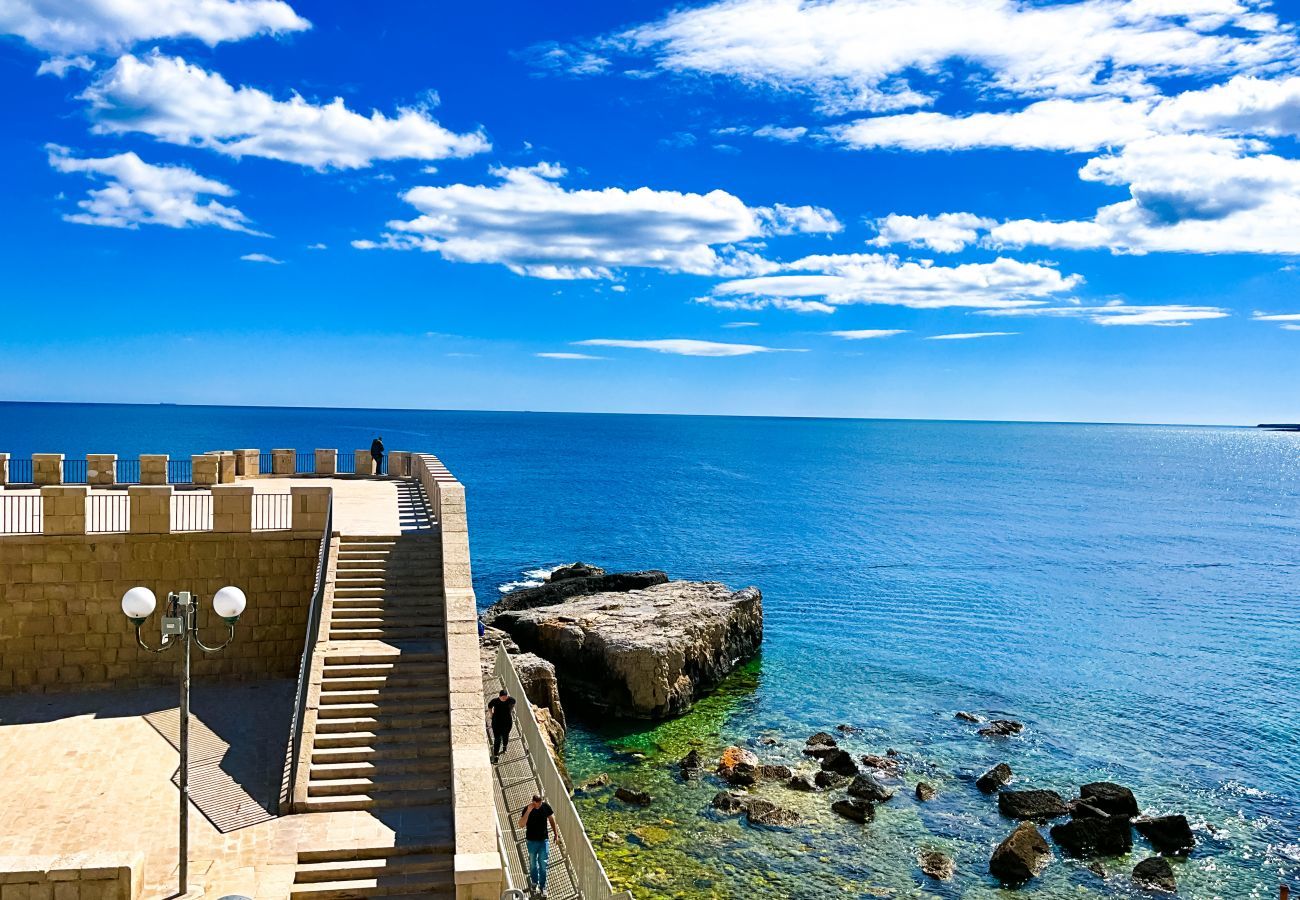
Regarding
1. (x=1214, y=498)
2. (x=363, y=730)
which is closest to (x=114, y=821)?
(x=363, y=730)

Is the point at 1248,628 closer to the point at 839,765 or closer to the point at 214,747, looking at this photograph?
the point at 839,765

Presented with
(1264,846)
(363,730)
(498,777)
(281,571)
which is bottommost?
(1264,846)

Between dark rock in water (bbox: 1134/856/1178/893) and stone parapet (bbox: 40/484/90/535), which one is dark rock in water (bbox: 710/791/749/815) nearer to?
dark rock in water (bbox: 1134/856/1178/893)

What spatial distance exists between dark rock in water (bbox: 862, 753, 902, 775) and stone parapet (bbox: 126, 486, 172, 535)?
694 inches

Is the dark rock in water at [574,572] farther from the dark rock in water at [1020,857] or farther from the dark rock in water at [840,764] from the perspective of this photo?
the dark rock in water at [1020,857]

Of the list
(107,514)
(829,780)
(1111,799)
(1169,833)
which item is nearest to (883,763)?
(829,780)

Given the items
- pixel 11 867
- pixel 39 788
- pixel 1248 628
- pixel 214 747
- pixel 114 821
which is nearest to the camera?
pixel 11 867

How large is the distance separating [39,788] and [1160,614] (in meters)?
45.2

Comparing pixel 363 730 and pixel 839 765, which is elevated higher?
pixel 363 730

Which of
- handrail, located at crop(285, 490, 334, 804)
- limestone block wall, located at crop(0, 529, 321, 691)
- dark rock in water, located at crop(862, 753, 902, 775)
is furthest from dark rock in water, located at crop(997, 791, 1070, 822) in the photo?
limestone block wall, located at crop(0, 529, 321, 691)

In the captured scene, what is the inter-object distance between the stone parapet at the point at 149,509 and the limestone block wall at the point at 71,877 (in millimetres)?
9771

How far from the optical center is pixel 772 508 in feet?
277

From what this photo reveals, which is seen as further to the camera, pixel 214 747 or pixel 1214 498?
pixel 1214 498

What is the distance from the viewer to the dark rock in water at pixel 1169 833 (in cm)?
2058
